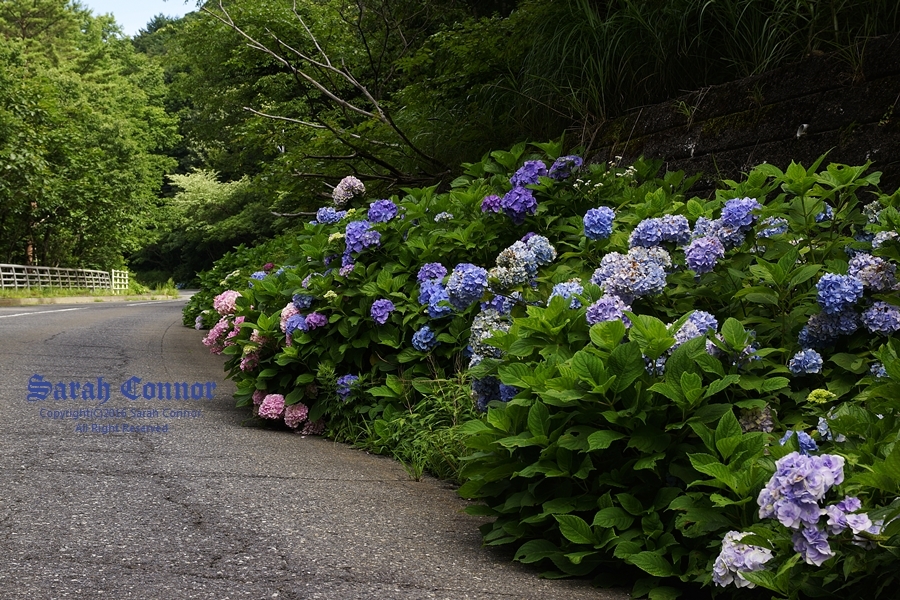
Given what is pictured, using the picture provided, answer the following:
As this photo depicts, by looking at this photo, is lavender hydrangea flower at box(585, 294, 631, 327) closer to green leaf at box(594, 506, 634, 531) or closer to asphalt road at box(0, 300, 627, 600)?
green leaf at box(594, 506, 634, 531)

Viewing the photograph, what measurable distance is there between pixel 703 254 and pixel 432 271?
190 cm

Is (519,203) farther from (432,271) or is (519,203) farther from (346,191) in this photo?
(346,191)

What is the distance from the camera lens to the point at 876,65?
569cm

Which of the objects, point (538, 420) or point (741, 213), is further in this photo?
point (741, 213)

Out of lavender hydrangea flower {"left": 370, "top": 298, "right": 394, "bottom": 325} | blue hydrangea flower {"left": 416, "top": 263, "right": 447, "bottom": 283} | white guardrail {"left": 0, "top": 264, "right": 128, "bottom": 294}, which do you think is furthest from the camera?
white guardrail {"left": 0, "top": 264, "right": 128, "bottom": 294}

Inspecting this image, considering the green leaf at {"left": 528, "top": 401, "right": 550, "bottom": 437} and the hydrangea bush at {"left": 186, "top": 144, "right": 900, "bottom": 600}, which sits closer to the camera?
the hydrangea bush at {"left": 186, "top": 144, "right": 900, "bottom": 600}

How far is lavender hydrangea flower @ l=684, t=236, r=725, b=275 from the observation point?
369cm

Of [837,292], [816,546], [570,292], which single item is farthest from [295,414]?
[816,546]

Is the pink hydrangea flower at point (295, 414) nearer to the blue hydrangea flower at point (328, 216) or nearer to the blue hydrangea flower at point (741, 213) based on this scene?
the blue hydrangea flower at point (328, 216)

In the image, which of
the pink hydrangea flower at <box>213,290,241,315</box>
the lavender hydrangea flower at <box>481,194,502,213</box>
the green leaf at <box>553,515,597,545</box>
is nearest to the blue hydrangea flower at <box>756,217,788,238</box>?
the lavender hydrangea flower at <box>481,194,502,213</box>

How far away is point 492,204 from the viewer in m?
5.23

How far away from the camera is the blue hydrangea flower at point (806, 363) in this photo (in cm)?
322

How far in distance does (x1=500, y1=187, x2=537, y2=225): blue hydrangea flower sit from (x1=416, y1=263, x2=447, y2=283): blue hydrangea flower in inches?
20.2

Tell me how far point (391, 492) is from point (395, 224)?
86.0 inches
